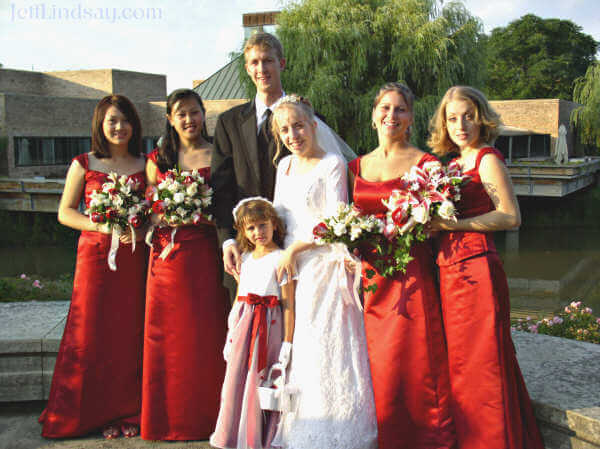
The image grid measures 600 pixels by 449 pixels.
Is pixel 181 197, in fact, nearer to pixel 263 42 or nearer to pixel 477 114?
pixel 263 42

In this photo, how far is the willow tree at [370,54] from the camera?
21.7 metres

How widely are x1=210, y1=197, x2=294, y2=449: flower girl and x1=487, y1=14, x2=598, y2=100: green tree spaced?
49.3 meters

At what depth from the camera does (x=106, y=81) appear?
40.2m

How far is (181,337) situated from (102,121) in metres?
1.80

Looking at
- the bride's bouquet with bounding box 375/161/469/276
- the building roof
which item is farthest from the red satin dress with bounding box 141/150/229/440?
the building roof

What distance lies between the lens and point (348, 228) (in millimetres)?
3389

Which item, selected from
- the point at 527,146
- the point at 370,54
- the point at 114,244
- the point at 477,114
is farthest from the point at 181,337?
the point at 527,146

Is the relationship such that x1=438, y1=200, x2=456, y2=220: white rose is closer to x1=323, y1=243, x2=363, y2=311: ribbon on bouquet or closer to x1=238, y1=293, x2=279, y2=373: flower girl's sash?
x1=323, y1=243, x2=363, y2=311: ribbon on bouquet

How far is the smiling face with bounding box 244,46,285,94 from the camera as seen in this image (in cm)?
410

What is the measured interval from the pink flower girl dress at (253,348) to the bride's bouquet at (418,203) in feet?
3.03

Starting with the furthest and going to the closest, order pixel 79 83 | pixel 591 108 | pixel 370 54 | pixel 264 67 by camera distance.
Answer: pixel 79 83 < pixel 591 108 < pixel 370 54 < pixel 264 67

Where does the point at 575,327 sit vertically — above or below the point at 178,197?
below

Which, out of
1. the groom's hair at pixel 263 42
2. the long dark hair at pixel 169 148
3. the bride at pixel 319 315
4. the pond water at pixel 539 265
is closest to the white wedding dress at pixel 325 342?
the bride at pixel 319 315

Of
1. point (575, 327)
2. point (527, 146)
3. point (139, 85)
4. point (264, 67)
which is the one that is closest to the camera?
point (264, 67)
